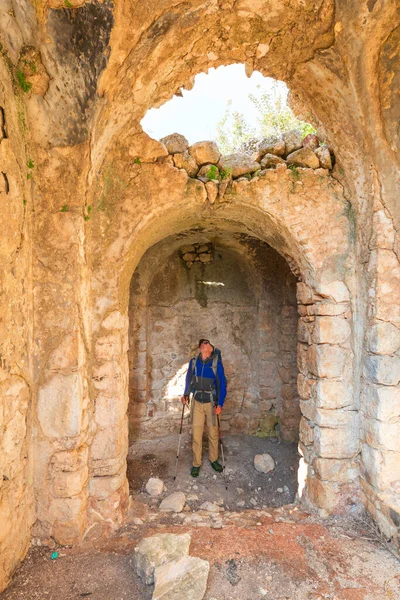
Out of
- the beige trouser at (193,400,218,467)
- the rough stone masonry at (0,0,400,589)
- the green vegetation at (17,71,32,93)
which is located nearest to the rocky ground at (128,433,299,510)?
the beige trouser at (193,400,218,467)

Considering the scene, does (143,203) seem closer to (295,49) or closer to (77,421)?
(295,49)

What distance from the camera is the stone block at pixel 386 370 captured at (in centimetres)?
288

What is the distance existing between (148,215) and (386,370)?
2435mm

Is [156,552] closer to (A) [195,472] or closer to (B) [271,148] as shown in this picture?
(A) [195,472]

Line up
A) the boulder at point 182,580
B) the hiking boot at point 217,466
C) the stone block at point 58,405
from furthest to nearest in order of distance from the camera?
the hiking boot at point 217,466 → the stone block at point 58,405 → the boulder at point 182,580

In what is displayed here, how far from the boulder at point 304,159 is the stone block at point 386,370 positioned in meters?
1.84

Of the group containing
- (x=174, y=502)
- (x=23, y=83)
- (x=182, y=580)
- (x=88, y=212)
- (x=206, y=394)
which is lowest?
(x=174, y=502)

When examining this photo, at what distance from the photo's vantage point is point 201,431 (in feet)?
15.6

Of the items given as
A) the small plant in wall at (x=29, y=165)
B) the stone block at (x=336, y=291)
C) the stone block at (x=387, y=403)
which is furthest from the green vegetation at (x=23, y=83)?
the stone block at (x=387, y=403)

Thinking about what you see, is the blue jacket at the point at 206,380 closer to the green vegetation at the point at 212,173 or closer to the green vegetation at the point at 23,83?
the green vegetation at the point at 212,173

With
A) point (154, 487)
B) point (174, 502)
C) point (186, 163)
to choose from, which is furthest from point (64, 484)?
point (186, 163)

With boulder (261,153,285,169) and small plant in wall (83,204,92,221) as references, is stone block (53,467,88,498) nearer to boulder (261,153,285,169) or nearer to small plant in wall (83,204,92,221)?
small plant in wall (83,204,92,221)

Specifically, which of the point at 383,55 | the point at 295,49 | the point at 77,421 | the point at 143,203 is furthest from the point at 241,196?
the point at 77,421

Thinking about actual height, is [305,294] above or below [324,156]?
below
